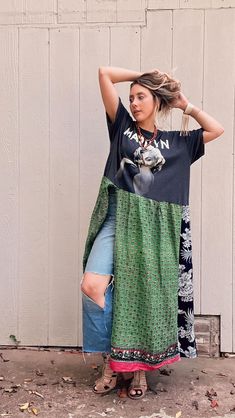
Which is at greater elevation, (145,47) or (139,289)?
(145,47)

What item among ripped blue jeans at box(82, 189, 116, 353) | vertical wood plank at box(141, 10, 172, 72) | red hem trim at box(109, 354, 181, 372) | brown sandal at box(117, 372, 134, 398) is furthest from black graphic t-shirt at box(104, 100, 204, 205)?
brown sandal at box(117, 372, 134, 398)

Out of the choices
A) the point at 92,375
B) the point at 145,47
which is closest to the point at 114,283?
the point at 92,375

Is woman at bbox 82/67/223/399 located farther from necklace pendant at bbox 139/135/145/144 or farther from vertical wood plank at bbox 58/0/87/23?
vertical wood plank at bbox 58/0/87/23

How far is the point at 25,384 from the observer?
2963 mm

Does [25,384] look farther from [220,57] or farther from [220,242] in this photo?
[220,57]

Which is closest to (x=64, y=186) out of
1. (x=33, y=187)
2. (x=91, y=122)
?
(x=33, y=187)

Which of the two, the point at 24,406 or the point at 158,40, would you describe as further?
the point at 158,40

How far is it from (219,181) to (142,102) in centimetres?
89

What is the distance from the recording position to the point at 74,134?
3.37 metres

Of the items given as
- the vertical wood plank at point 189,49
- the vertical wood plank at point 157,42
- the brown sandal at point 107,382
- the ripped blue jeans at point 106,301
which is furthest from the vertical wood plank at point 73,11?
the brown sandal at point 107,382

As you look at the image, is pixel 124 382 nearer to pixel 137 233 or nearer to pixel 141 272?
pixel 141 272

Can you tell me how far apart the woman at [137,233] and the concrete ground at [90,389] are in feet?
0.68

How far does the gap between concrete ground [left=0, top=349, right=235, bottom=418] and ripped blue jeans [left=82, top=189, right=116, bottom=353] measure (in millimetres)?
299

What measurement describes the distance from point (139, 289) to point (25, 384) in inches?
34.3
